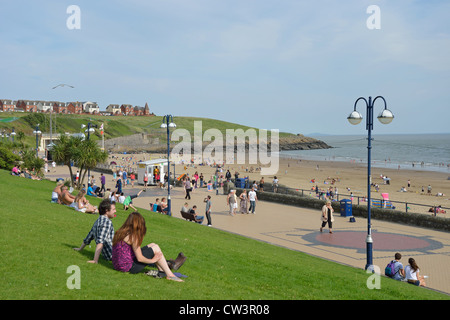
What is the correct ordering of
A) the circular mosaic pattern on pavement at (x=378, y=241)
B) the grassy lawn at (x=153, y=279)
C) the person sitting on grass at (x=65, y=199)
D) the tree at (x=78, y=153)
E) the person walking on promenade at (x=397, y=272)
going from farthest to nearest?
1. the tree at (x=78, y=153)
2. the circular mosaic pattern on pavement at (x=378, y=241)
3. the person sitting on grass at (x=65, y=199)
4. the person walking on promenade at (x=397, y=272)
5. the grassy lawn at (x=153, y=279)

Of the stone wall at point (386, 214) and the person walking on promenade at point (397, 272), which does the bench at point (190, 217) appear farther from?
the person walking on promenade at point (397, 272)

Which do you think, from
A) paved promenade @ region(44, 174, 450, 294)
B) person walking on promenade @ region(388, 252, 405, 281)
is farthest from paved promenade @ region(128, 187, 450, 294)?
person walking on promenade @ region(388, 252, 405, 281)

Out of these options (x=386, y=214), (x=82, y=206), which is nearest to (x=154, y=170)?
(x=386, y=214)

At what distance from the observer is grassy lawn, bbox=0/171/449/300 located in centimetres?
654

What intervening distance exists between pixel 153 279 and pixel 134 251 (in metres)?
0.58

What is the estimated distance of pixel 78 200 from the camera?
14469 mm

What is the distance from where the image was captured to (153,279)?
7.32 meters

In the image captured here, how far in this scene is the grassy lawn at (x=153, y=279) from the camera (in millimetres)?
6535

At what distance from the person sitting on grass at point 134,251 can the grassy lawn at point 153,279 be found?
17cm

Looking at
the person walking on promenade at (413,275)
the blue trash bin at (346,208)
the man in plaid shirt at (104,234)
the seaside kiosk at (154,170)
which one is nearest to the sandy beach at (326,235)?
the blue trash bin at (346,208)

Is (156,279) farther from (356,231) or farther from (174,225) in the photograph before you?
(356,231)

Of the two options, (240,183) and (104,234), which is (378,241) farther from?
(240,183)
